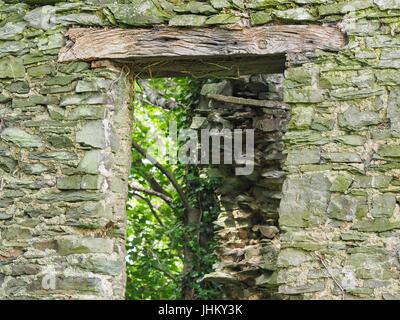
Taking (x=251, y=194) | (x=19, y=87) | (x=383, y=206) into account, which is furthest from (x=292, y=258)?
(x=251, y=194)

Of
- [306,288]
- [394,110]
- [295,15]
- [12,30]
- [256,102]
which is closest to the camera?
[306,288]

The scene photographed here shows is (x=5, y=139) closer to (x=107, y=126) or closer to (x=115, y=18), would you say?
(x=107, y=126)

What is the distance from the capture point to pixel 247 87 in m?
6.86

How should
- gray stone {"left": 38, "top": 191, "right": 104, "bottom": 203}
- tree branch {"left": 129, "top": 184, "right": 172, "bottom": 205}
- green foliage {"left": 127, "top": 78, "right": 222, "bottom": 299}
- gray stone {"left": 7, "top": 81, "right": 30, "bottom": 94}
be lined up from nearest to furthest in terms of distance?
gray stone {"left": 38, "top": 191, "right": 104, "bottom": 203}
gray stone {"left": 7, "top": 81, "right": 30, "bottom": 94}
green foliage {"left": 127, "top": 78, "right": 222, "bottom": 299}
tree branch {"left": 129, "top": 184, "right": 172, "bottom": 205}

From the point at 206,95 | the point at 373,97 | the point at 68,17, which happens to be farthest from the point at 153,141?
the point at 373,97

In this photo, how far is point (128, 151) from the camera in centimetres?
470

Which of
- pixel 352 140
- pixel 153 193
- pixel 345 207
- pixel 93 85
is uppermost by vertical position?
pixel 153 193

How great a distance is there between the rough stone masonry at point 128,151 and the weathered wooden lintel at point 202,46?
0.06 metres

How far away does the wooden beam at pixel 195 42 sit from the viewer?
4293mm

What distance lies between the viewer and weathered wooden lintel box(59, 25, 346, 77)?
4.30 m

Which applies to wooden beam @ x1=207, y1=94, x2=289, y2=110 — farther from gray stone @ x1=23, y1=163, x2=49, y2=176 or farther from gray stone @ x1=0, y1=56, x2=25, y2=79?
gray stone @ x1=23, y1=163, x2=49, y2=176

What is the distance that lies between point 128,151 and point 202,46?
0.89m

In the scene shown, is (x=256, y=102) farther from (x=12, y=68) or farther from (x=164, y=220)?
(x=164, y=220)

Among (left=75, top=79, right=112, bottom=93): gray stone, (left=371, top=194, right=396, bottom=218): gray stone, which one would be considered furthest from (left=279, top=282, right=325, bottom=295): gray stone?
(left=75, top=79, right=112, bottom=93): gray stone
